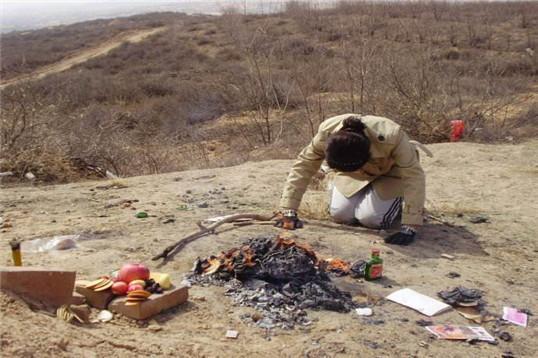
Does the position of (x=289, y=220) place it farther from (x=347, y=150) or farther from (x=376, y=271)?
(x=376, y=271)

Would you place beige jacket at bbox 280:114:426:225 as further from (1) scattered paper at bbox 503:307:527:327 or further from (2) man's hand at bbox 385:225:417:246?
(1) scattered paper at bbox 503:307:527:327

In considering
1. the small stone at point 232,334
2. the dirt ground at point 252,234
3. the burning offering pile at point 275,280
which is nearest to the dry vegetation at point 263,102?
the dirt ground at point 252,234

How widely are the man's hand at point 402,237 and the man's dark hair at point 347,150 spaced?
58cm

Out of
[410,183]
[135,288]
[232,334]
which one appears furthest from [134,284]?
[410,183]

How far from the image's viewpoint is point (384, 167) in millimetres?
4457

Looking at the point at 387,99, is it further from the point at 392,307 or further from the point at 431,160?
the point at 392,307

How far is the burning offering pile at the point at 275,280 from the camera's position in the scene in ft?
10.3

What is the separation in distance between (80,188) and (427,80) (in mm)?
5365

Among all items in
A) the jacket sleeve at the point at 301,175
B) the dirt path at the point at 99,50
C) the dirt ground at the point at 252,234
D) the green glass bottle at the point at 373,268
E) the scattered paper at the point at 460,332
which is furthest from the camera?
the dirt path at the point at 99,50

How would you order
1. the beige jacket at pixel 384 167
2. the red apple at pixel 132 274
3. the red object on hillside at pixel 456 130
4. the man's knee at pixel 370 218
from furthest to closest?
1. the red object on hillside at pixel 456 130
2. the man's knee at pixel 370 218
3. the beige jacket at pixel 384 167
4. the red apple at pixel 132 274

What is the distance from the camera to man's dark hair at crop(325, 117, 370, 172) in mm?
3943

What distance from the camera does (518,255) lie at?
168 inches

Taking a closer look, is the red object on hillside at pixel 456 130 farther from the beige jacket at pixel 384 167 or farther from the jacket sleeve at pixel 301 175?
the jacket sleeve at pixel 301 175

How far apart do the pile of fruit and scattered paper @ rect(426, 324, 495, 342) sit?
139 cm
